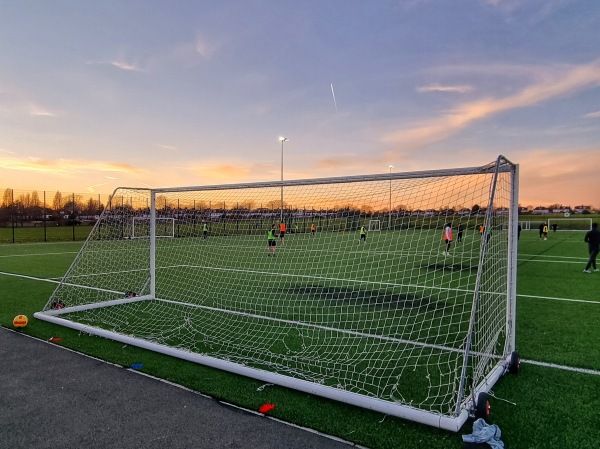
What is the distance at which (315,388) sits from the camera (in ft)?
11.9

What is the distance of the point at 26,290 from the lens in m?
8.88

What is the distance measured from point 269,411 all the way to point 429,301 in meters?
5.90

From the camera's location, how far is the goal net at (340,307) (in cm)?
393

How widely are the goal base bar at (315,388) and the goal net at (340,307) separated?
0.04 ft

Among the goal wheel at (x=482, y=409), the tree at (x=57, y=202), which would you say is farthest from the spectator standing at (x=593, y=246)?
the tree at (x=57, y=202)

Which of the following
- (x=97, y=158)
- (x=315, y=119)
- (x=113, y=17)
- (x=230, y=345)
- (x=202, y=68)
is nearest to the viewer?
(x=230, y=345)

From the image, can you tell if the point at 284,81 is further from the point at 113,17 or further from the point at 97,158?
the point at 97,158

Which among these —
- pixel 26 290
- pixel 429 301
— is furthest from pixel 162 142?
pixel 429 301

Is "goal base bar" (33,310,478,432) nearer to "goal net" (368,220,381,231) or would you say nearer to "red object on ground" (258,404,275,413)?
"red object on ground" (258,404,275,413)

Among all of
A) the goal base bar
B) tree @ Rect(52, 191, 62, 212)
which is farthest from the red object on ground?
tree @ Rect(52, 191, 62, 212)

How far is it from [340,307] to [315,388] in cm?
428

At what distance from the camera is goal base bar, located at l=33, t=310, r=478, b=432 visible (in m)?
3.01

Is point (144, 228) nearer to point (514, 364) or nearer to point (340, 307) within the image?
point (340, 307)

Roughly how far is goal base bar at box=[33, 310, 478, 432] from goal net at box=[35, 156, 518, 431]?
0.01 m
